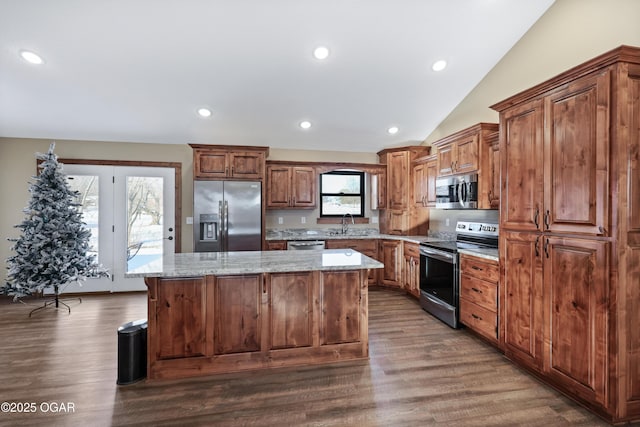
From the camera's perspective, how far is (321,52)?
3441 mm

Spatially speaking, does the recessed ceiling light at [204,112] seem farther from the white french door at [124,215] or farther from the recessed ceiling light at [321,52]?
the recessed ceiling light at [321,52]

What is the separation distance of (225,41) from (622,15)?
12.0 ft

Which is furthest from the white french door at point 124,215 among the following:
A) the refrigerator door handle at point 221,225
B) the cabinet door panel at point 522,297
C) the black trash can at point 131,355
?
the cabinet door panel at point 522,297

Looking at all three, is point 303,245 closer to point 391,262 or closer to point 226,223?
point 226,223

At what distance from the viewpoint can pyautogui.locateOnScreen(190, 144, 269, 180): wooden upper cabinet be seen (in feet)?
15.5

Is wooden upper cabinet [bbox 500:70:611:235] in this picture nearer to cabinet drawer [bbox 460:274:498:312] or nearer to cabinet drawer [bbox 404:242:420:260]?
cabinet drawer [bbox 460:274:498:312]

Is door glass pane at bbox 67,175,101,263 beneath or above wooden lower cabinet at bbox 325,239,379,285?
above

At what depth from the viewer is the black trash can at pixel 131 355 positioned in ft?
7.88

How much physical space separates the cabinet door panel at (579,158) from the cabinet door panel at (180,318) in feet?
9.19

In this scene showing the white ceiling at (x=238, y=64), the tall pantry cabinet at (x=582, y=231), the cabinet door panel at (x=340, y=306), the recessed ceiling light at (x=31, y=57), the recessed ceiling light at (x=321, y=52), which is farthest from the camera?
the recessed ceiling light at (x=321, y=52)

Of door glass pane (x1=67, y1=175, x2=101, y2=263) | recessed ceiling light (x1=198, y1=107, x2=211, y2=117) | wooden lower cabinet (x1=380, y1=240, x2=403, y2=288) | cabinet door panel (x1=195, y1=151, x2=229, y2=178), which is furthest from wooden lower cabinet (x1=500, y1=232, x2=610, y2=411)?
door glass pane (x1=67, y1=175, x2=101, y2=263)

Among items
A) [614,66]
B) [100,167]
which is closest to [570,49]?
[614,66]

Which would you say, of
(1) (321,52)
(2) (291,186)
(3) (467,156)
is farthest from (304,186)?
(3) (467,156)

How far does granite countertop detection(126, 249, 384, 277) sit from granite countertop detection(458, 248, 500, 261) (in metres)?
1.21
